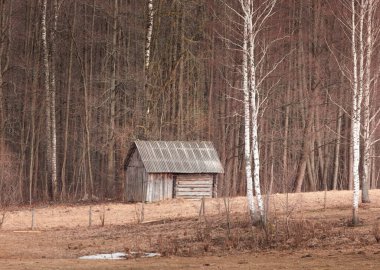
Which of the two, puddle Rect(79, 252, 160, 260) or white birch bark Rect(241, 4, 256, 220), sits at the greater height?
white birch bark Rect(241, 4, 256, 220)

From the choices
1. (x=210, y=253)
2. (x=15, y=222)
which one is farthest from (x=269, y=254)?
(x=15, y=222)

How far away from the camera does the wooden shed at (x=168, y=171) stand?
152 feet

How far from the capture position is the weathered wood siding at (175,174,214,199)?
46.9 metres

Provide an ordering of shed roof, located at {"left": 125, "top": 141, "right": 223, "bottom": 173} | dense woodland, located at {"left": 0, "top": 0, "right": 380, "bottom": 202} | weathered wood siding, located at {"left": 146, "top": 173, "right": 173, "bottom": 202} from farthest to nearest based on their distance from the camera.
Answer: dense woodland, located at {"left": 0, "top": 0, "right": 380, "bottom": 202} → shed roof, located at {"left": 125, "top": 141, "right": 223, "bottom": 173} → weathered wood siding, located at {"left": 146, "top": 173, "right": 173, "bottom": 202}

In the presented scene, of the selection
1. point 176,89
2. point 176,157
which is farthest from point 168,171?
point 176,89

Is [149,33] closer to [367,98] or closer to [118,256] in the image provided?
[367,98]

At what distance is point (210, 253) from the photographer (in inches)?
997

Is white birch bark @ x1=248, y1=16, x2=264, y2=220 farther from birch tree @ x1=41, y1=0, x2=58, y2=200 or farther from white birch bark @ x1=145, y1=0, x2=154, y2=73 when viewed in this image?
birch tree @ x1=41, y1=0, x2=58, y2=200

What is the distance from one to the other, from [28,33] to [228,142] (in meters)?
17.4

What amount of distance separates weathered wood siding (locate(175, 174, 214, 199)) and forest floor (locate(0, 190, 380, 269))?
19.0ft

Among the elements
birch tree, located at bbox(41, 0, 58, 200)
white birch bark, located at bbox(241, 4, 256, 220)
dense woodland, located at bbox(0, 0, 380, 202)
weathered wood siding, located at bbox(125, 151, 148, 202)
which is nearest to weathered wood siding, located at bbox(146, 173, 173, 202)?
weathered wood siding, located at bbox(125, 151, 148, 202)

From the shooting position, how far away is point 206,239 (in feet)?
90.1

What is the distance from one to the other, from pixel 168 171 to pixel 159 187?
110 centimetres

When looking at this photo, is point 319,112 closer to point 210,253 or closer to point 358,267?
point 210,253
